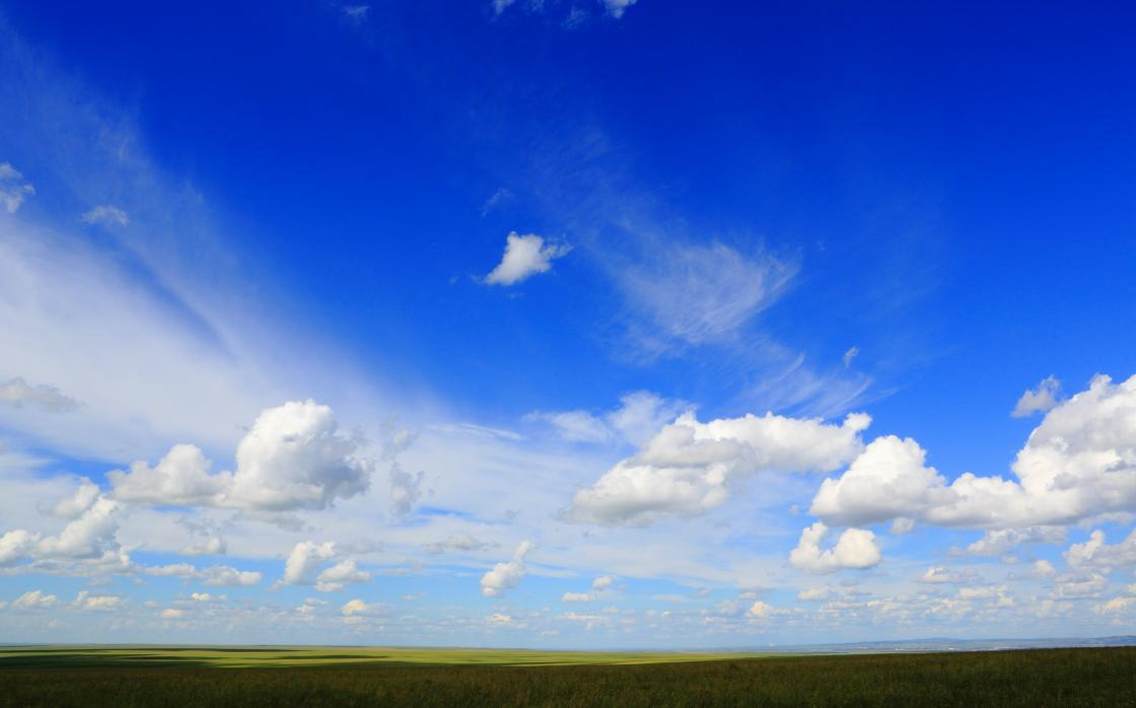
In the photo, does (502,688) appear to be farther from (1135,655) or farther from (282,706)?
(1135,655)

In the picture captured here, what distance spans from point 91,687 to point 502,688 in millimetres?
24853

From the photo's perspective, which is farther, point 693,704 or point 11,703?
point 11,703

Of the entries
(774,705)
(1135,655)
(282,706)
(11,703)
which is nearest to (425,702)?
(282,706)

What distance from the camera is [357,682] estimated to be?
45.7 metres

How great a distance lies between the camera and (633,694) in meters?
35.0

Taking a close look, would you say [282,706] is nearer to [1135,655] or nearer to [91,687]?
[91,687]

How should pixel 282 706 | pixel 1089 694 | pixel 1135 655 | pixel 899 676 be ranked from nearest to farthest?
1. pixel 1089 694
2. pixel 282 706
3. pixel 899 676
4. pixel 1135 655

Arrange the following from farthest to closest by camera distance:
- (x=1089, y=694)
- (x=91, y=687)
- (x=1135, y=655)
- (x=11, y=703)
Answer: (x=1135, y=655) < (x=91, y=687) < (x=11, y=703) < (x=1089, y=694)

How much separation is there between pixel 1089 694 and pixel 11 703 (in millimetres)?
46677

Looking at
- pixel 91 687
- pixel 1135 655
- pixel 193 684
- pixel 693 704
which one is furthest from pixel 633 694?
pixel 1135 655

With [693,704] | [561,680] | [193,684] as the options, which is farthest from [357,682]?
[693,704]

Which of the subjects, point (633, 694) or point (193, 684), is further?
point (193, 684)

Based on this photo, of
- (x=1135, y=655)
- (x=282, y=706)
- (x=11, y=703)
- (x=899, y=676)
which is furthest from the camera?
(x=1135, y=655)

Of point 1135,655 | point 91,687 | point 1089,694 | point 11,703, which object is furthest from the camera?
point 1135,655
